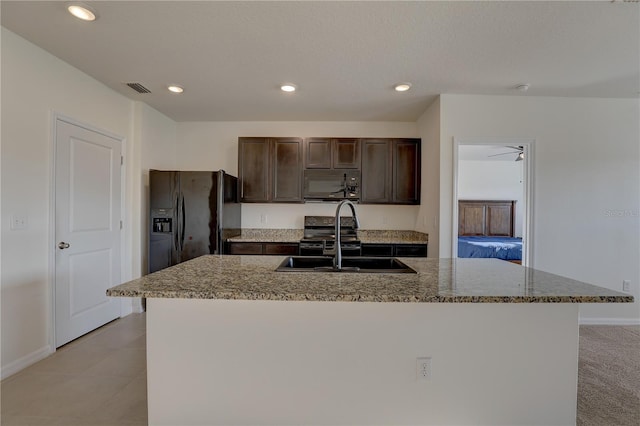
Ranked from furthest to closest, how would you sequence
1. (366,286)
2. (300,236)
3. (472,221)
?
(472,221)
(300,236)
(366,286)

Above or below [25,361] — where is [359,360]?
above

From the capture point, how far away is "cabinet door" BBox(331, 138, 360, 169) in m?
3.91

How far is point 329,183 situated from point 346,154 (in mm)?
443

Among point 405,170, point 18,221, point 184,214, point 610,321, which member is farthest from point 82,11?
point 610,321

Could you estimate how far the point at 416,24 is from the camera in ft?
6.51

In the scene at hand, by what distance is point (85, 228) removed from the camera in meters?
2.85

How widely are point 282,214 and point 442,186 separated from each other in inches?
85.6

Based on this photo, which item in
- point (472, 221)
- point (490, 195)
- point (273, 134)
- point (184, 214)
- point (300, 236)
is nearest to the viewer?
point (184, 214)

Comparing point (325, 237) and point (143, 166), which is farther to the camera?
point (325, 237)

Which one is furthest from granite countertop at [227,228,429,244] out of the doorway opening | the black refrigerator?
the doorway opening

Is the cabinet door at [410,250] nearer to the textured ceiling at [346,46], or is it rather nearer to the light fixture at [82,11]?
the textured ceiling at [346,46]

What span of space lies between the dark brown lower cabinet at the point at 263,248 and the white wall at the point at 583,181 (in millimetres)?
2391

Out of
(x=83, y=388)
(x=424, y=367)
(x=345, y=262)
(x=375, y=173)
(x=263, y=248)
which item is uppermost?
(x=375, y=173)

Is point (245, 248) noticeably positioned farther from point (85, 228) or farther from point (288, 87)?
point (288, 87)
